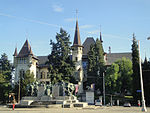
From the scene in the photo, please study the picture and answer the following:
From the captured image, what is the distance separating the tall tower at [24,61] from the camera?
6631cm

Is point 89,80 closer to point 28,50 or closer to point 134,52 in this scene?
point 134,52

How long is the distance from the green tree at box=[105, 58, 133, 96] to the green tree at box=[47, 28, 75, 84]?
11.0 metres

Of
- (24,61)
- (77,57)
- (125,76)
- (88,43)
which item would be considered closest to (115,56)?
(88,43)

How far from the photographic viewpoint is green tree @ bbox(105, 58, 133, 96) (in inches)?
2055

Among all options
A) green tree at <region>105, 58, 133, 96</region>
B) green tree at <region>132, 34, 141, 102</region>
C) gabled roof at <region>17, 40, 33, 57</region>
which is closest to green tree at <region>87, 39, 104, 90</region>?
green tree at <region>105, 58, 133, 96</region>

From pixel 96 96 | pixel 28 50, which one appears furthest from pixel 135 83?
pixel 28 50

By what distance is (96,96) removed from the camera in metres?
56.9

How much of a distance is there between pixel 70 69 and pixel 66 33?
11034 mm

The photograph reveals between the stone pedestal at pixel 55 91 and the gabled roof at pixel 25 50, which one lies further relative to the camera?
the gabled roof at pixel 25 50

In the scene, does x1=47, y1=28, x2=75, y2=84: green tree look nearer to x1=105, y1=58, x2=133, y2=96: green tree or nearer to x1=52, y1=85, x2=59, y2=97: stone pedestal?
x1=105, y1=58, x2=133, y2=96: green tree

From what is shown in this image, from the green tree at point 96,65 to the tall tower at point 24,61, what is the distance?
839 inches

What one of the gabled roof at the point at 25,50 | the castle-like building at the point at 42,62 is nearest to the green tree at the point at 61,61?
the castle-like building at the point at 42,62

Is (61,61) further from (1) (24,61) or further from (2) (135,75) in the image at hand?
(1) (24,61)

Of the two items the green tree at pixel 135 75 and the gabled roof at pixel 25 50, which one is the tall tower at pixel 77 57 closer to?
the gabled roof at pixel 25 50
